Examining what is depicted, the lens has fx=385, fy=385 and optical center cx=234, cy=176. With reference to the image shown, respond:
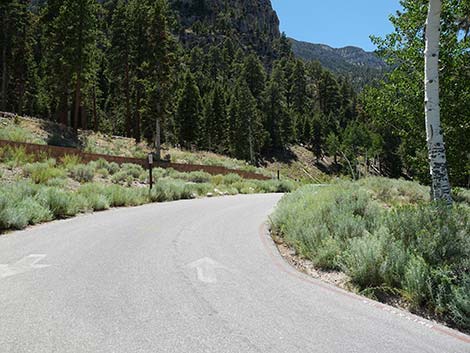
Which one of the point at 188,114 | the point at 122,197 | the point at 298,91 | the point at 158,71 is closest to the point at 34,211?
the point at 122,197

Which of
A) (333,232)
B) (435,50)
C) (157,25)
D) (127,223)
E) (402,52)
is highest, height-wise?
(157,25)

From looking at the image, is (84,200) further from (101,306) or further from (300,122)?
(300,122)

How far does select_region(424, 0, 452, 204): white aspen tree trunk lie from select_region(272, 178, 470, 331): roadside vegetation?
3.88 feet

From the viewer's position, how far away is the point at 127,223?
35.8 feet

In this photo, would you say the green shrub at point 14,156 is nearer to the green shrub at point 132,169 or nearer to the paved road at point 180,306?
the green shrub at point 132,169

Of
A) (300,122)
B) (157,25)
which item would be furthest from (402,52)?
(300,122)

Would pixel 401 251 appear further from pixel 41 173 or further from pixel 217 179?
pixel 217 179

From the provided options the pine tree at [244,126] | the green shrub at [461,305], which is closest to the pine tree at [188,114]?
the pine tree at [244,126]

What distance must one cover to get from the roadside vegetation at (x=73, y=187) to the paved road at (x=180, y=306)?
7.94 feet

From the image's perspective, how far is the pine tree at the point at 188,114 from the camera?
65312mm

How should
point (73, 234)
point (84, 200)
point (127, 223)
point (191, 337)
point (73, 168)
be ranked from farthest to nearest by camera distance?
1. point (73, 168)
2. point (84, 200)
3. point (127, 223)
4. point (73, 234)
5. point (191, 337)

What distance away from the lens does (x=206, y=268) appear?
6.46 metres

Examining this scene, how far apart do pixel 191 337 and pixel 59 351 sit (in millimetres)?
1229

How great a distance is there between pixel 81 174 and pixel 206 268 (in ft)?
48.1
